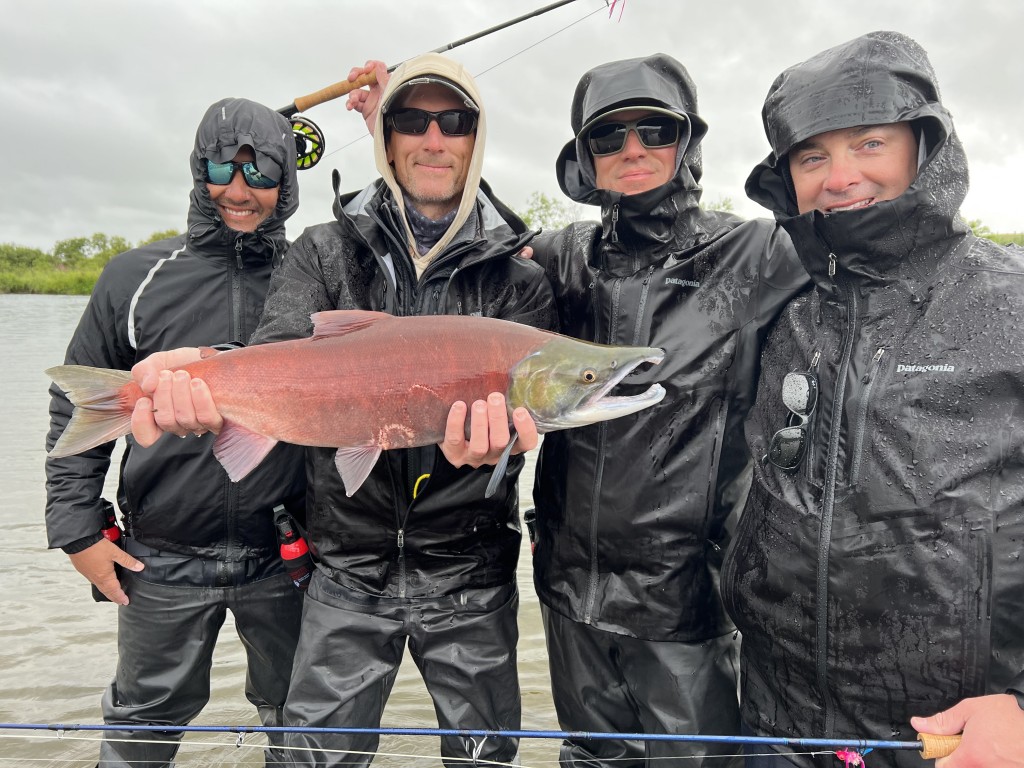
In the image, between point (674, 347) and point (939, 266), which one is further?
point (674, 347)

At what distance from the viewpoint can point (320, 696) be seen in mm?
3348

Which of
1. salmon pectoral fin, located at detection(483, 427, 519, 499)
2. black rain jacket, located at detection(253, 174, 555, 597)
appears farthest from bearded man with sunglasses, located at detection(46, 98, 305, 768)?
salmon pectoral fin, located at detection(483, 427, 519, 499)

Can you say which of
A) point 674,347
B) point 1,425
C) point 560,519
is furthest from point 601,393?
point 1,425

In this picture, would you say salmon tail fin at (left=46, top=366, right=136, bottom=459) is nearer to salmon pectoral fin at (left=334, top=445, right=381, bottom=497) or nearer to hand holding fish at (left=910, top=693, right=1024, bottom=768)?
salmon pectoral fin at (left=334, top=445, right=381, bottom=497)

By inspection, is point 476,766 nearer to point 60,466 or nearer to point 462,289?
point 462,289

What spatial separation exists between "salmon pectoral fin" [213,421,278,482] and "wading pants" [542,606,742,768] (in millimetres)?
1710

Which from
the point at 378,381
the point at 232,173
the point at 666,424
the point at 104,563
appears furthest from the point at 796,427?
the point at 104,563

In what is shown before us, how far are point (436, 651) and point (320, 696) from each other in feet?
1.89

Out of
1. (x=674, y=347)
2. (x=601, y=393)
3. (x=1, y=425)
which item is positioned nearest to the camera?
(x=601, y=393)

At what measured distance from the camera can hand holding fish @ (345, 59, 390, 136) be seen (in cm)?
569

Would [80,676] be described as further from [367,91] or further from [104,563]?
[367,91]

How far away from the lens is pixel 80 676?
20.1 ft

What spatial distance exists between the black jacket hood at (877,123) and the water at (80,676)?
3.42 meters

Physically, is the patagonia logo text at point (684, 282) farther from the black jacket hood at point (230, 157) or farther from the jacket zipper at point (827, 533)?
the black jacket hood at point (230, 157)
